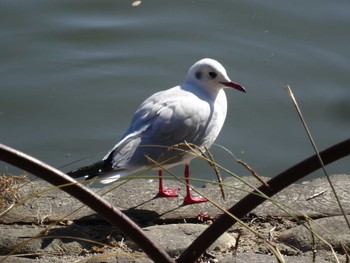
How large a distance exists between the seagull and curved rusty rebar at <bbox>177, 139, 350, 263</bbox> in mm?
2023

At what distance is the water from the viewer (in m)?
6.18

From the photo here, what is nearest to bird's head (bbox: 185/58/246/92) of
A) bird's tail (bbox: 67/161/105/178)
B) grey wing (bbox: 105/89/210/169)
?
grey wing (bbox: 105/89/210/169)

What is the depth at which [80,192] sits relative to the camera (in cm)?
185

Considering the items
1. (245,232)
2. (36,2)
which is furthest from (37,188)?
(36,2)

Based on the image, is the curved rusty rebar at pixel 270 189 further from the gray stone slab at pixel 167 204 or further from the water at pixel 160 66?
the water at pixel 160 66

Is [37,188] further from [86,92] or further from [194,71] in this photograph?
[86,92]

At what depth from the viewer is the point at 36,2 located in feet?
25.6

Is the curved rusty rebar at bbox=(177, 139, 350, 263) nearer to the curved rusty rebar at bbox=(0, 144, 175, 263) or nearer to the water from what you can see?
the curved rusty rebar at bbox=(0, 144, 175, 263)

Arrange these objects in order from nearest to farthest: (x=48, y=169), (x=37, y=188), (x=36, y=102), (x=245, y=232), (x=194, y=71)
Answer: (x=48, y=169) → (x=245, y=232) → (x=37, y=188) → (x=194, y=71) → (x=36, y=102)

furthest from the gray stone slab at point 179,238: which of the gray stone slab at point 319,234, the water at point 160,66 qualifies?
the water at point 160,66

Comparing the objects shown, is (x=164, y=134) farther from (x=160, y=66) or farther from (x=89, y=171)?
(x=160, y=66)

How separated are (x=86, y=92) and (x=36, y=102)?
41 cm

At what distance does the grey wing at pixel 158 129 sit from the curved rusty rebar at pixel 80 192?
2257 millimetres

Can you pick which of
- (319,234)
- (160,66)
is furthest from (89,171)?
(160,66)
